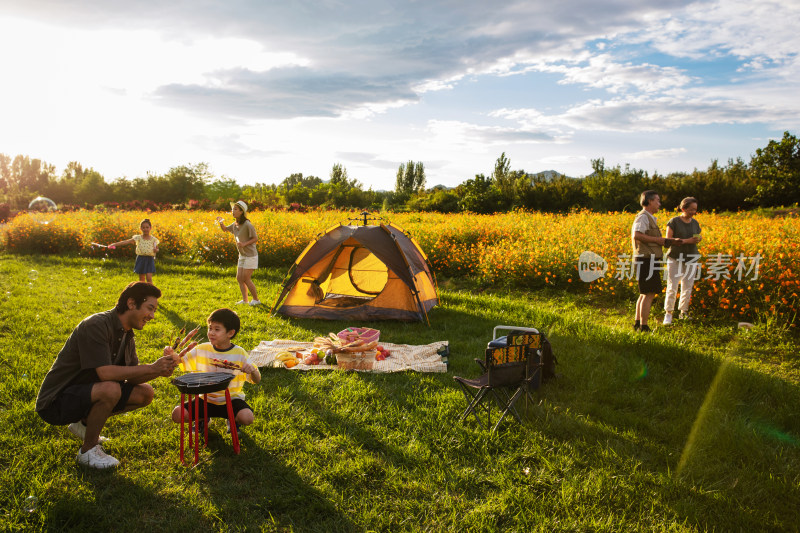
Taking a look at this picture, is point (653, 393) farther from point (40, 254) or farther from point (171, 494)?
point (40, 254)

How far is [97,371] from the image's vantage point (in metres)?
3.33

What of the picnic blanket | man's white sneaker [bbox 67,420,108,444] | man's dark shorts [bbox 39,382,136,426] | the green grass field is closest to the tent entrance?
the picnic blanket

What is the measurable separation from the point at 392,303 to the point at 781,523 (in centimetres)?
586

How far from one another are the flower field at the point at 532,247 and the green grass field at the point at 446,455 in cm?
155

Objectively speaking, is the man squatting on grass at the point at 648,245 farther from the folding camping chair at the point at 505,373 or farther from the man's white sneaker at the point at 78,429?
the man's white sneaker at the point at 78,429

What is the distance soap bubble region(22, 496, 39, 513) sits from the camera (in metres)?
3.05

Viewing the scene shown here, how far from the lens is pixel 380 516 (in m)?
3.11

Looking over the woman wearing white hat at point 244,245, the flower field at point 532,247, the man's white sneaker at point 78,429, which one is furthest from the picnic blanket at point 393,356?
the flower field at point 532,247

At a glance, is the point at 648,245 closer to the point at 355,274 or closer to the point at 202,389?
the point at 355,274

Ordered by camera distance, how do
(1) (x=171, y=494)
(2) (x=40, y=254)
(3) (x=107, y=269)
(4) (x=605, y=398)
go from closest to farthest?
(1) (x=171, y=494), (4) (x=605, y=398), (3) (x=107, y=269), (2) (x=40, y=254)

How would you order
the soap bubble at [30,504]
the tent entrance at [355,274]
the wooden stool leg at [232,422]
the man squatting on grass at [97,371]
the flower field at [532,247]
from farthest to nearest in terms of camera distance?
the tent entrance at [355,274], the flower field at [532,247], the wooden stool leg at [232,422], the man squatting on grass at [97,371], the soap bubble at [30,504]

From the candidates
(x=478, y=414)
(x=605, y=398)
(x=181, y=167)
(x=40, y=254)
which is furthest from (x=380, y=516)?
(x=181, y=167)

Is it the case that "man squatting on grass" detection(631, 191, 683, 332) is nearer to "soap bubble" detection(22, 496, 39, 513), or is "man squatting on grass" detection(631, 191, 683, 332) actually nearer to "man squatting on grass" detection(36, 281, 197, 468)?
"man squatting on grass" detection(36, 281, 197, 468)

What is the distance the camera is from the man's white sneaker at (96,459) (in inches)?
138
